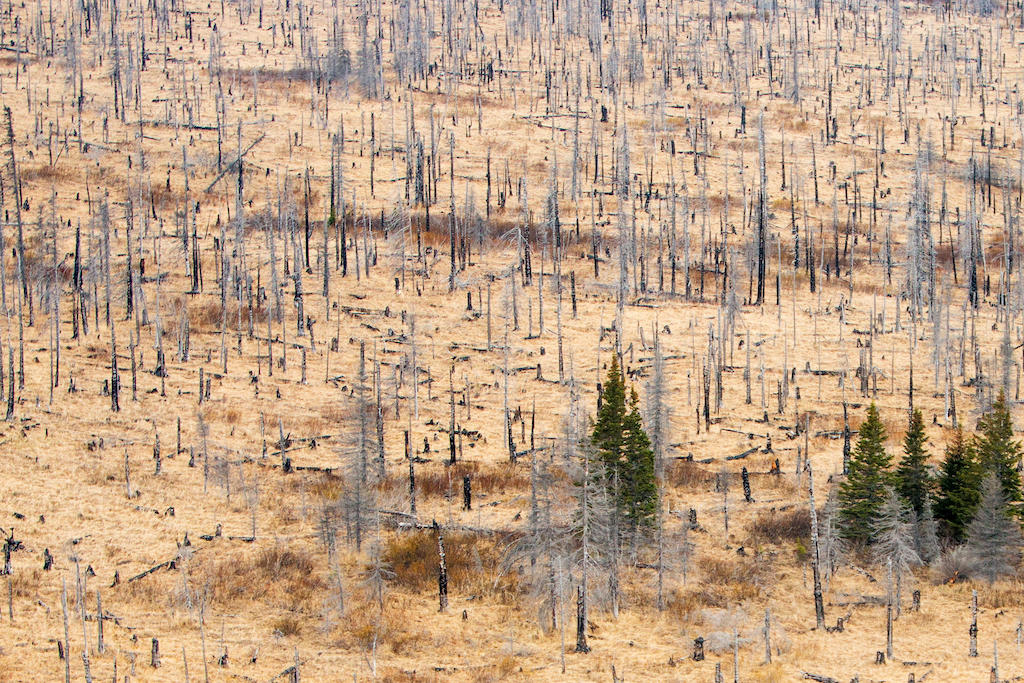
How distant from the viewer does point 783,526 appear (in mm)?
49969

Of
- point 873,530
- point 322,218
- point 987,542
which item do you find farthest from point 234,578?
point 322,218

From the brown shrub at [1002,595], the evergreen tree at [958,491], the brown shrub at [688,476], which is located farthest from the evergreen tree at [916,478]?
the brown shrub at [688,476]

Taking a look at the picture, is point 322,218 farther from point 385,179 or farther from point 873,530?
point 873,530

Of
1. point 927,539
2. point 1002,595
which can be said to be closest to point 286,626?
point 927,539

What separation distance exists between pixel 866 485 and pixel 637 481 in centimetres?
845

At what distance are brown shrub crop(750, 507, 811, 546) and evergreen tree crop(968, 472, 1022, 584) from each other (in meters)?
6.09

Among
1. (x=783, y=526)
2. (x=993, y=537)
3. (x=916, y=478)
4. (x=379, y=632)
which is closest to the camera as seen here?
(x=379, y=632)

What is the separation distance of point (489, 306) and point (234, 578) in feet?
112

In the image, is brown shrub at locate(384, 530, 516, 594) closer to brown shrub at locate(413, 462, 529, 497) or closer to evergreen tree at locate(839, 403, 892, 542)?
brown shrub at locate(413, 462, 529, 497)

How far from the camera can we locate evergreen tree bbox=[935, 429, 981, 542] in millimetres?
47812

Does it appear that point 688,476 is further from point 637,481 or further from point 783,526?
point 637,481

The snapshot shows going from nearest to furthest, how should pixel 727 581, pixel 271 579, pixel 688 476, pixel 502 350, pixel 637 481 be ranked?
1. pixel 271 579
2. pixel 727 581
3. pixel 637 481
4. pixel 688 476
5. pixel 502 350

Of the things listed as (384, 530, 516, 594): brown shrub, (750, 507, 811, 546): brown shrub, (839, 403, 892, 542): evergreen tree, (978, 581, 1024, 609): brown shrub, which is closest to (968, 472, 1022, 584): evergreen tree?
(978, 581, 1024, 609): brown shrub

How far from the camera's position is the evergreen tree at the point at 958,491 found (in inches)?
1882
